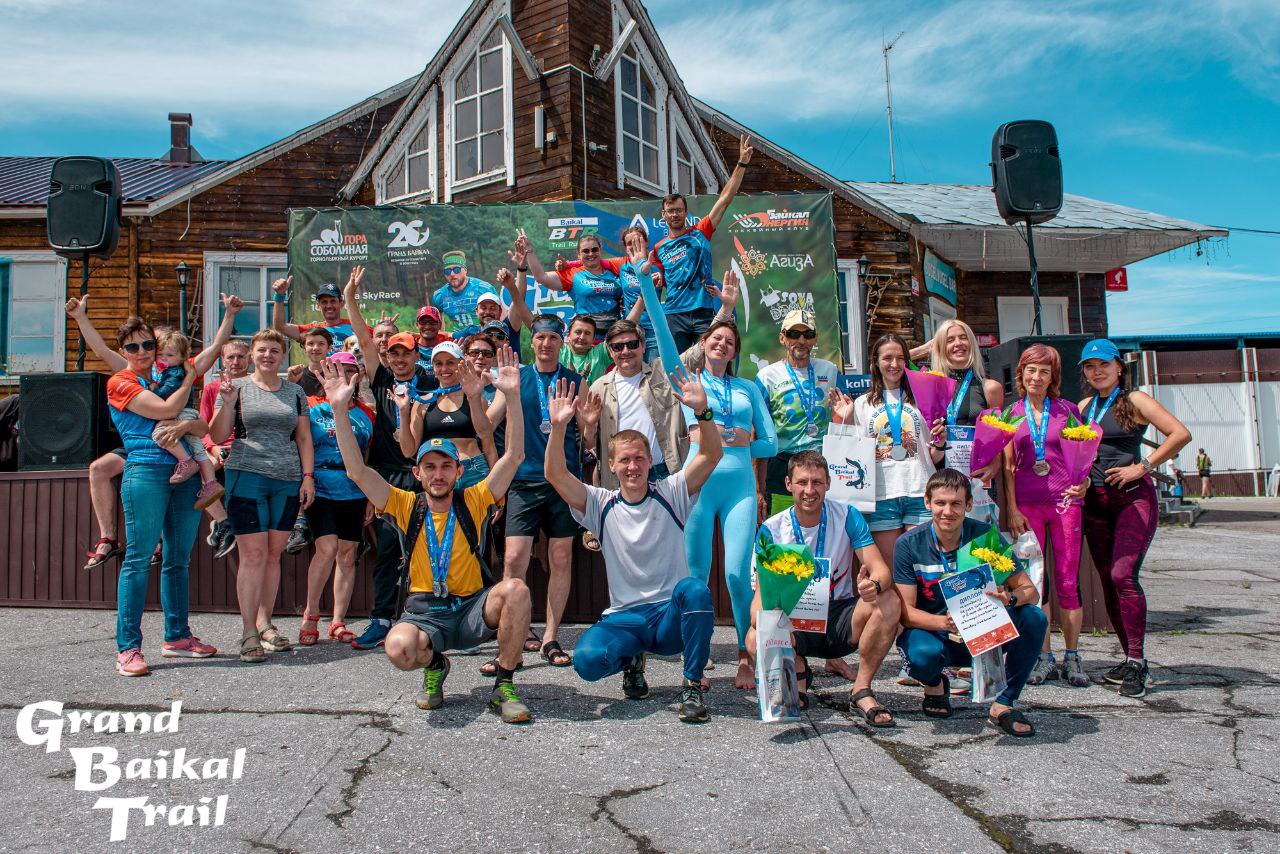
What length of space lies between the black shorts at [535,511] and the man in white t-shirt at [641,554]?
0.75m

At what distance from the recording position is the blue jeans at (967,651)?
353 cm

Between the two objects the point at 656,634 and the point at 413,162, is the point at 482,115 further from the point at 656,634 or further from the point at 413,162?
the point at 656,634

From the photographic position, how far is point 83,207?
25.3ft

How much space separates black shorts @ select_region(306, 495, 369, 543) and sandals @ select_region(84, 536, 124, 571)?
162cm

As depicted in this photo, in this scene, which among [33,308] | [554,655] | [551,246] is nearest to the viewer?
[554,655]

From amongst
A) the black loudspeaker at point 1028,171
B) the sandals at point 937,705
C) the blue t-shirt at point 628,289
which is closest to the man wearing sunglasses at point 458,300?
the blue t-shirt at point 628,289

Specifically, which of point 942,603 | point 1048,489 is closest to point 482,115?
point 1048,489

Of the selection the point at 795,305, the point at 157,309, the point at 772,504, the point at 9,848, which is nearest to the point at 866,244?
the point at 795,305

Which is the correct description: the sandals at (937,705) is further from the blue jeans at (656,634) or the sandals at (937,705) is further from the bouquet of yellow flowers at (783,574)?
the blue jeans at (656,634)

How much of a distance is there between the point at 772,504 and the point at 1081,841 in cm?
271

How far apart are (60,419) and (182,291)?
8159 mm

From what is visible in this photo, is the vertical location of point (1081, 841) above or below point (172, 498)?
below

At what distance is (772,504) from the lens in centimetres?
502

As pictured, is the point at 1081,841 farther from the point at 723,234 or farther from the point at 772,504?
the point at 723,234
